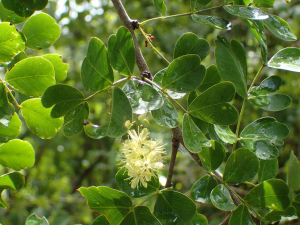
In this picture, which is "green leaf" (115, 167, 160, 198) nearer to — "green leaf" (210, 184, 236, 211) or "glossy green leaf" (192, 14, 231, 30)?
"green leaf" (210, 184, 236, 211)

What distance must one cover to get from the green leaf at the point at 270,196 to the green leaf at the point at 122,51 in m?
0.47

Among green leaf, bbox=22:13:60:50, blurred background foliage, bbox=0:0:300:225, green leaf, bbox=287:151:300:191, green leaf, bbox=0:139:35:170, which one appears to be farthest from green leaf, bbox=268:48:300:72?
blurred background foliage, bbox=0:0:300:225

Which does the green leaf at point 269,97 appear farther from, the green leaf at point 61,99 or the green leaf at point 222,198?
the green leaf at point 61,99

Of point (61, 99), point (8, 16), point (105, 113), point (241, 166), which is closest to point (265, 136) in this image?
point (241, 166)

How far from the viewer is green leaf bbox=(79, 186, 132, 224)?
71 cm

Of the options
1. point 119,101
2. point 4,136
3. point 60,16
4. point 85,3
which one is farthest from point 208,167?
point 85,3

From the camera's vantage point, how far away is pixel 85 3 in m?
3.04

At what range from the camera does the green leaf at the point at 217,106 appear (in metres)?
0.68

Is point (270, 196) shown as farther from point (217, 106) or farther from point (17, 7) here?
point (17, 7)

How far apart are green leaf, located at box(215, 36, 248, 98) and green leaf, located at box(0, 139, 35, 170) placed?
61cm

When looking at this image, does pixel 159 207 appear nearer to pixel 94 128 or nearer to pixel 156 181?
pixel 156 181

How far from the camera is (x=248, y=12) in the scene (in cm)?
73

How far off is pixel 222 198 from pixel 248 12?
1.65 ft

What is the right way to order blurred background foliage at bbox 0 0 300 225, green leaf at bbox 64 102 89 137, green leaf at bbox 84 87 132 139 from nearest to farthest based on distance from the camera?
green leaf at bbox 84 87 132 139 < green leaf at bbox 64 102 89 137 < blurred background foliage at bbox 0 0 300 225
